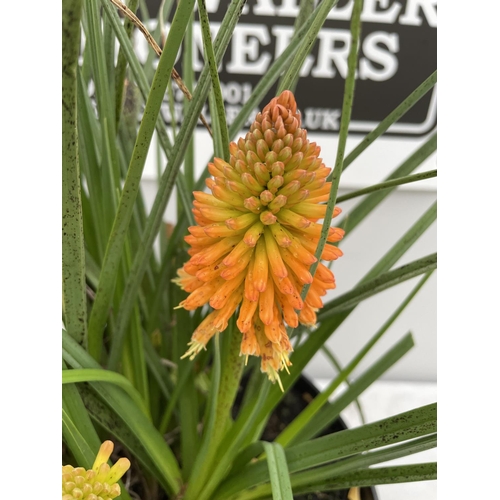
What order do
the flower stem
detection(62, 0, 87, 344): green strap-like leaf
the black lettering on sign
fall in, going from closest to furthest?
detection(62, 0, 87, 344): green strap-like leaf, the flower stem, the black lettering on sign

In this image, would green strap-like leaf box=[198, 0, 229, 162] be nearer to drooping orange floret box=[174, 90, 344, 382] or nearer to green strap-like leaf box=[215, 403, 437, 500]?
drooping orange floret box=[174, 90, 344, 382]

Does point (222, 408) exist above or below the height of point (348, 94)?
below

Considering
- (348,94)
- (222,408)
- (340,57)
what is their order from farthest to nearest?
(340,57) → (222,408) → (348,94)

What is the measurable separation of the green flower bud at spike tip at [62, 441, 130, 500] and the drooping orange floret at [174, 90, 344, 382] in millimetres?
62

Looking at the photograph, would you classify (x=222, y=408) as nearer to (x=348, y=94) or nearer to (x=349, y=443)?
(x=349, y=443)

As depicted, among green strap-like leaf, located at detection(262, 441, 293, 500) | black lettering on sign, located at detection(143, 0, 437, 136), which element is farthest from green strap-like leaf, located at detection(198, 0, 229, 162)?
black lettering on sign, located at detection(143, 0, 437, 136)

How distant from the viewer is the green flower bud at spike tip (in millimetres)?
147

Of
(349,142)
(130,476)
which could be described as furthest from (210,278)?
(349,142)

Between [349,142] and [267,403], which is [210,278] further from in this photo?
[349,142]

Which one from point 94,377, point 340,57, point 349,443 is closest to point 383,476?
point 349,443

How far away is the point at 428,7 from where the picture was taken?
1.33 ft

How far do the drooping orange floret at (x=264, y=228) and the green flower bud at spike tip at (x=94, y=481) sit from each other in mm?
62

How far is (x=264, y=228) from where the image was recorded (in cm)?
18

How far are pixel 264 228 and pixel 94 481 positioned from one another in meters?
0.11
